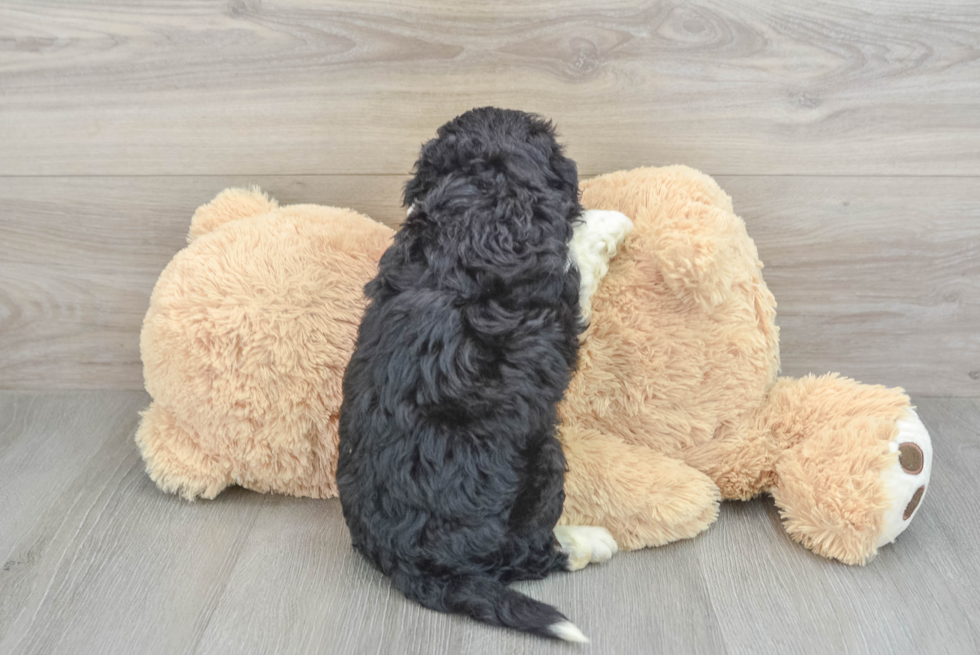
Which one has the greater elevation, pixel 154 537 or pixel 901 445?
pixel 901 445

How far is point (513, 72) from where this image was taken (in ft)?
3.78

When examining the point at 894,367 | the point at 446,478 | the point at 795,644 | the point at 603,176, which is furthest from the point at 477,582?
the point at 894,367

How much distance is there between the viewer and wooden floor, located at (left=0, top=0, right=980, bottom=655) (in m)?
0.95

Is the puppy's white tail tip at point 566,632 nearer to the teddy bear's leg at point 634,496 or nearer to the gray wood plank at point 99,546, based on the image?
the teddy bear's leg at point 634,496

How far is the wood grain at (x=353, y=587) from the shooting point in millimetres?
858

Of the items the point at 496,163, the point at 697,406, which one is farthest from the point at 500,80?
the point at 697,406

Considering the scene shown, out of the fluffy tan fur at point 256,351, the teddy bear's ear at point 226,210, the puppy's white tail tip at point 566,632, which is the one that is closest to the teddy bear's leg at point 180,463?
the fluffy tan fur at point 256,351

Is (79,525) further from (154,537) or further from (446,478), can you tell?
(446,478)

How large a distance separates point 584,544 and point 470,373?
0.99 ft

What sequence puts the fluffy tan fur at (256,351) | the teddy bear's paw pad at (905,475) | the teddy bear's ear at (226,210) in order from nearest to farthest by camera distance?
1. the teddy bear's paw pad at (905,475)
2. the fluffy tan fur at (256,351)
3. the teddy bear's ear at (226,210)

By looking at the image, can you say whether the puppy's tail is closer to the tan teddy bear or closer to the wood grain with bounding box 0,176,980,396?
the tan teddy bear

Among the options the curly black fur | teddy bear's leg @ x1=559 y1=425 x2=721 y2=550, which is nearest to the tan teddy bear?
teddy bear's leg @ x1=559 y1=425 x2=721 y2=550

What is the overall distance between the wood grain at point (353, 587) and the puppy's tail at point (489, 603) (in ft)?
0.06

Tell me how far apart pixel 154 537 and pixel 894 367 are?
1252 mm
